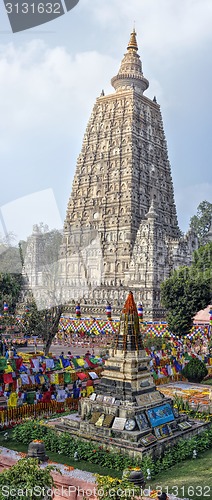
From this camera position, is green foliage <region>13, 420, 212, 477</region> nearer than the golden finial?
Yes

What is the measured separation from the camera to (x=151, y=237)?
180 feet

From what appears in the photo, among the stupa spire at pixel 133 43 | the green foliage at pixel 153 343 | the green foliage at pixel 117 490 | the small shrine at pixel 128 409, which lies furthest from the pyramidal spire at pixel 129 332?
the stupa spire at pixel 133 43

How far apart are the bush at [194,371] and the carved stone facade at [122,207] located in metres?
27.4

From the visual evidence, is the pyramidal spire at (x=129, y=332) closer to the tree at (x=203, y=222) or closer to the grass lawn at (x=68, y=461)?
the grass lawn at (x=68, y=461)

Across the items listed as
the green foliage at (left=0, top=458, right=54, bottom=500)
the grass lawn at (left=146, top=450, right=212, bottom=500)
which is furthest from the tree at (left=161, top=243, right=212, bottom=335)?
the green foliage at (left=0, top=458, right=54, bottom=500)

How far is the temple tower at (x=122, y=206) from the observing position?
55.7 m

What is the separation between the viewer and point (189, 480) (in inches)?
457

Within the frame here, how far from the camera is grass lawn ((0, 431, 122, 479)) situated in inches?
493

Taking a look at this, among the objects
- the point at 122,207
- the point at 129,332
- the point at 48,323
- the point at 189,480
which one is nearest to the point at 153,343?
the point at 48,323

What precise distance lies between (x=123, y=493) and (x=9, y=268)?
6256 cm

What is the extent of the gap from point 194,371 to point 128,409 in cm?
1073

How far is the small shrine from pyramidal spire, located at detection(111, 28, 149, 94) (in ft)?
179

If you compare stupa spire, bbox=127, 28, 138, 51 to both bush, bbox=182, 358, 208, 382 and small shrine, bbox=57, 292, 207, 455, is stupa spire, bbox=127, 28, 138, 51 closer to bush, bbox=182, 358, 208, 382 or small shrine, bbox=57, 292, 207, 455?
bush, bbox=182, 358, 208, 382

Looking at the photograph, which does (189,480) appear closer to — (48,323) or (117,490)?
(117,490)
